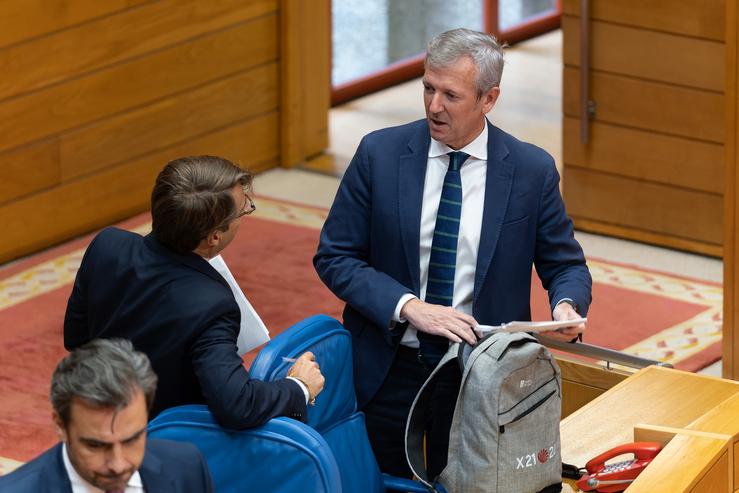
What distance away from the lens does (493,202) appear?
3781 millimetres

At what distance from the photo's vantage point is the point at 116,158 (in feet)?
23.8

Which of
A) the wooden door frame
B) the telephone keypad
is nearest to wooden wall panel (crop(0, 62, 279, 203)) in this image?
the wooden door frame

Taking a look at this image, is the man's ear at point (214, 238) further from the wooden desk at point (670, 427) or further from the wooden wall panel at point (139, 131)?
the wooden wall panel at point (139, 131)

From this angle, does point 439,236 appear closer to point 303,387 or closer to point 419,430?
point 419,430

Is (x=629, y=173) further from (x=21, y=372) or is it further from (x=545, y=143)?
(x=21, y=372)

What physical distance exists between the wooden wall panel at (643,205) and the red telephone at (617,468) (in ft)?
11.6

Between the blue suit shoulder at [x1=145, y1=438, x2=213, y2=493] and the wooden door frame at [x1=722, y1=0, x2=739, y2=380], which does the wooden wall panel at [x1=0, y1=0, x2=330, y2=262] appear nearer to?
the wooden door frame at [x1=722, y1=0, x2=739, y2=380]

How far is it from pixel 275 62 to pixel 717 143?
7.91ft

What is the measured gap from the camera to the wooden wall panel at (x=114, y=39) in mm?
6625

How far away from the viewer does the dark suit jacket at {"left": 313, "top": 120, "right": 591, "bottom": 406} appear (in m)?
3.78

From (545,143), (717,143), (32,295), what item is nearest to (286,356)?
(32,295)

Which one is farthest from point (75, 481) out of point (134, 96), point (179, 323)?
point (134, 96)

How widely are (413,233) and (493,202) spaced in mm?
209

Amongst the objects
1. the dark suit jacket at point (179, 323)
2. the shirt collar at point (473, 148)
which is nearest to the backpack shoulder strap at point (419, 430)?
the dark suit jacket at point (179, 323)
